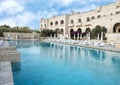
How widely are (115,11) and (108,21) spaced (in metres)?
3.62

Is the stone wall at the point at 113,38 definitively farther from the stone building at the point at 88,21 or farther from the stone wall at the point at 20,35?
the stone wall at the point at 20,35

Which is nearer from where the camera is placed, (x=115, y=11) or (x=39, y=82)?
(x=39, y=82)

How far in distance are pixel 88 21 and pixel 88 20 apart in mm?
1734

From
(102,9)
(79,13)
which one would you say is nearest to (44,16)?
(79,13)

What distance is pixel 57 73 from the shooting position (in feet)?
23.1

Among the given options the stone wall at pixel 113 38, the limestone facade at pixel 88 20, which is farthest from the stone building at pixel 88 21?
the stone wall at pixel 113 38

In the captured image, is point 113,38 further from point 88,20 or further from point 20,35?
point 20,35

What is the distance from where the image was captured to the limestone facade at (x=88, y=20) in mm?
27763

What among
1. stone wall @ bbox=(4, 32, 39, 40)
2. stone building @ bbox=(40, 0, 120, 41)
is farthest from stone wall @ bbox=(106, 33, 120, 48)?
stone wall @ bbox=(4, 32, 39, 40)

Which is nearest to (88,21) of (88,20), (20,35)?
(88,20)

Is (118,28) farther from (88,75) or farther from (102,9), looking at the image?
(88,75)

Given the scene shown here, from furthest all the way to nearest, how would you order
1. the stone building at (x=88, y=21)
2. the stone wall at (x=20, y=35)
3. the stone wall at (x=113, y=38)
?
1. the stone wall at (x=20, y=35)
2. the stone building at (x=88, y=21)
3. the stone wall at (x=113, y=38)

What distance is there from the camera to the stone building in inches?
1090

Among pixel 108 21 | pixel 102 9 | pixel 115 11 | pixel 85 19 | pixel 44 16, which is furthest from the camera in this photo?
pixel 44 16
